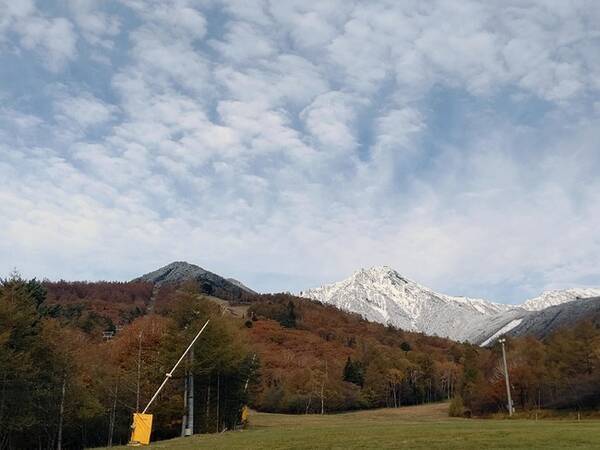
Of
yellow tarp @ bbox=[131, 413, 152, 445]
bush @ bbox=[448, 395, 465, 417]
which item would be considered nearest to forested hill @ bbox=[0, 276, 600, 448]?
bush @ bbox=[448, 395, 465, 417]

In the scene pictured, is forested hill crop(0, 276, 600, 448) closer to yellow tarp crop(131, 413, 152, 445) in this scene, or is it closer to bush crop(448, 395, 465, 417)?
bush crop(448, 395, 465, 417)

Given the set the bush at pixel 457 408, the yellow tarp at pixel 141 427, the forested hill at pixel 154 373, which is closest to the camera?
the yellow tarp at pixel 141 427

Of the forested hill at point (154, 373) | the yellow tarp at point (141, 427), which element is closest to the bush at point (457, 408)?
the forested hill at point (154, 373)

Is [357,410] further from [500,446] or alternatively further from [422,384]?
[500,446]

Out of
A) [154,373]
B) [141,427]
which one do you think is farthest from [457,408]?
[141,427]

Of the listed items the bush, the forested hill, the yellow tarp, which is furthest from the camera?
the bush

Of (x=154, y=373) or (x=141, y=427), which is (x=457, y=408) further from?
(x=141, y=427)

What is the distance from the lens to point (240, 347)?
68625 millimetres

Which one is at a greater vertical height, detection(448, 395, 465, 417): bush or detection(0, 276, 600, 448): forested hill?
detection(0, 276, 600, 448): forested hill

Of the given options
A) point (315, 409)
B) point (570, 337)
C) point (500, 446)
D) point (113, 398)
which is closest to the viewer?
point (500, 446)

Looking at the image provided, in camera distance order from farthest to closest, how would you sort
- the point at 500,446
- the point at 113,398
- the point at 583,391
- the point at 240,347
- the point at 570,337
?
1. the point at 570,337
2. the point at 583,391
3. the point at 240,347
4. the point at 113,398
5. the point at 500,446

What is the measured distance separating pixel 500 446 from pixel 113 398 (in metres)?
50.5

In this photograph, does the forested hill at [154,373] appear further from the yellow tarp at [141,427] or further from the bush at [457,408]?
the yellow tarp at [141,427]

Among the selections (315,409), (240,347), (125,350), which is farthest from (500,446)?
(315,409)
